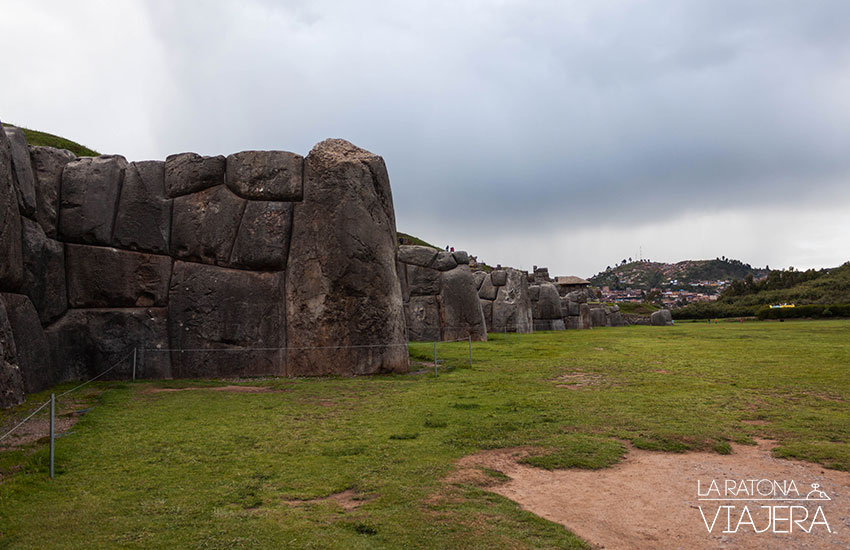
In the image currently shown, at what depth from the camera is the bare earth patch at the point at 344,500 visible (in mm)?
4770

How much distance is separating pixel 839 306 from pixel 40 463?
5727cm

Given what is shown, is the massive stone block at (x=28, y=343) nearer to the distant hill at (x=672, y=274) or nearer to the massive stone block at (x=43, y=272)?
the massive stone block at (x=43, y=272)

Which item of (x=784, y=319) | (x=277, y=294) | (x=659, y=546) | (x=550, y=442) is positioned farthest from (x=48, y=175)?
(x=784, y=319)

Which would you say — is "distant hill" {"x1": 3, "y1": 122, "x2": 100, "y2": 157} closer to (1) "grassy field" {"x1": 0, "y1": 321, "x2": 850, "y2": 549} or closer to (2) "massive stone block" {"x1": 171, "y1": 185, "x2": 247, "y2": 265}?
(2) "massive stone block" {"x1": 171, "y1": 185, "x2": 247, "y2": 265}

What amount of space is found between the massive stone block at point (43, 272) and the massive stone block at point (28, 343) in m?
0.59

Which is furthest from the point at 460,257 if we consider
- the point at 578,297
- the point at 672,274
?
the point at 672,274

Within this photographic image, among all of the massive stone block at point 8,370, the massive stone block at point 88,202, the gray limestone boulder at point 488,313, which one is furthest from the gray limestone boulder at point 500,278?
the massive stone block at point 8,370

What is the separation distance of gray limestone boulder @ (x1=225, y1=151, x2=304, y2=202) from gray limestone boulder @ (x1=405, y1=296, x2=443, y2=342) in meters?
11.8

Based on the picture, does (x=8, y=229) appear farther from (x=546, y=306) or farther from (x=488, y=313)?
(x=546, y=306)

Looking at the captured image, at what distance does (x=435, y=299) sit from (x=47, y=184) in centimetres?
1567

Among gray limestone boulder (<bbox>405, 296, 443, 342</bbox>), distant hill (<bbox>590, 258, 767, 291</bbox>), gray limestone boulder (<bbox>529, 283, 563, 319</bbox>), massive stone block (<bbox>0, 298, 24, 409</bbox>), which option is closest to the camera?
massive stone block (<bbox>0, 298, 24, 409</bbox>)

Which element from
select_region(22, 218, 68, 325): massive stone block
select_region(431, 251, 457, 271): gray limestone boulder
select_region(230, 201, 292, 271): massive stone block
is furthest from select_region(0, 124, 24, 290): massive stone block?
select_region(431, 251, 457, 271): gray limestone boulder

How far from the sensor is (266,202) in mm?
13531

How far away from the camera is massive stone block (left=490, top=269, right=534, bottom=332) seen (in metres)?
32.7
